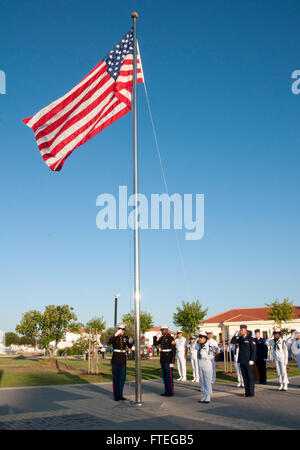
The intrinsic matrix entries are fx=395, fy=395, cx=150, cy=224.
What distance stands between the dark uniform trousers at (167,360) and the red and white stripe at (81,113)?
226 inches

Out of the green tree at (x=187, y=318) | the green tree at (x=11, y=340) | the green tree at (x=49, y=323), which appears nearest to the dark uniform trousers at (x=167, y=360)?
the green tree at (x=49, y=323)

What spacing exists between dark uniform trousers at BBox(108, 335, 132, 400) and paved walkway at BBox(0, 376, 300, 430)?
0.40 metres

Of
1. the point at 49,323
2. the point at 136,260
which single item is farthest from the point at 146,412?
the point at 49,323

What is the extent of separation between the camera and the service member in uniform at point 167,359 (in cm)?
1098

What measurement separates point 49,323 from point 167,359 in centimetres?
3132

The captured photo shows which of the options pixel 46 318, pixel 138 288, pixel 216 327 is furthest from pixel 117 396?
pixel 216 327

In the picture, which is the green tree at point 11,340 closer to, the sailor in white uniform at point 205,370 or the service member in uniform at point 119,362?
the service member in uniform at point 119,362

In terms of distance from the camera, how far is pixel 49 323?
131 feet

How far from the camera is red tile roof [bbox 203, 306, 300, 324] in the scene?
66.0 m

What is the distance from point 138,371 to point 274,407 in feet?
10.6

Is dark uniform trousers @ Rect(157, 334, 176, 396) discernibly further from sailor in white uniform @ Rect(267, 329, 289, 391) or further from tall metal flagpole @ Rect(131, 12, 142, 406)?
sailor in white uniform @ Rect(267, 329, 289, 391)

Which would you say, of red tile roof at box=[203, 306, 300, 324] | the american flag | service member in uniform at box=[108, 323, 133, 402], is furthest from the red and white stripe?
red tile roof at box=[203, 306, 300, 324]
